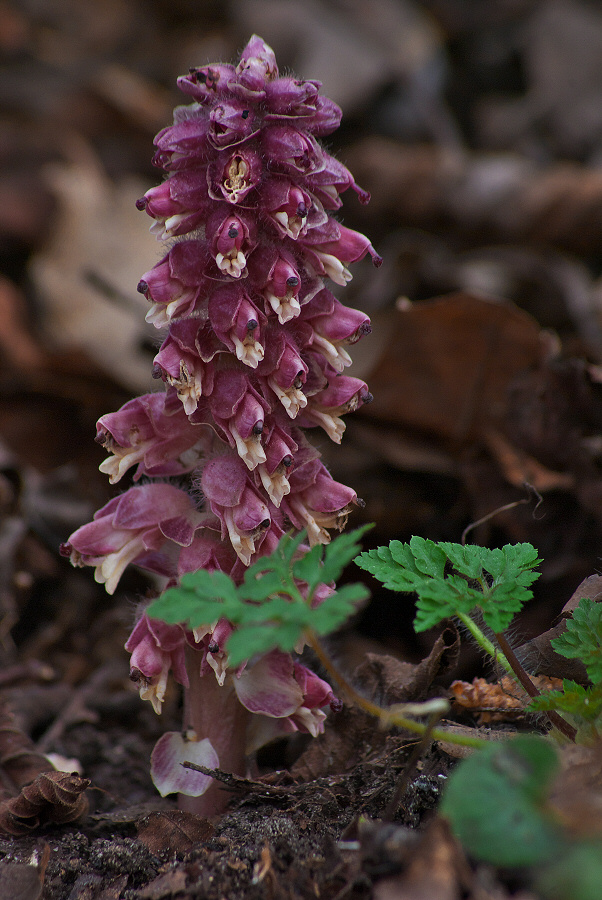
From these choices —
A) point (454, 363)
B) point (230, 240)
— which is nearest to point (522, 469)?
point (454, 363)

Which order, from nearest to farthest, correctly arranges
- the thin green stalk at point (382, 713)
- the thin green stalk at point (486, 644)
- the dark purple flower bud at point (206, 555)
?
the thin green stalk at point (382, 713)
the thin green stalk at point (486, 644)
the dark purple flower bud at point (206, 555)

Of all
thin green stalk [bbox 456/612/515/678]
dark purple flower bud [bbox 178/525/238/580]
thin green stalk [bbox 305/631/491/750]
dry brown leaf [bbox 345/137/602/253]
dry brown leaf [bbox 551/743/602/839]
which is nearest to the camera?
dry brown leaf [bbox 551/743/602/839]

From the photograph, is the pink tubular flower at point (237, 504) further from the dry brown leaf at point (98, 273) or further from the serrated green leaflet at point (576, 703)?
the dry brown leaf at point (98, 273)

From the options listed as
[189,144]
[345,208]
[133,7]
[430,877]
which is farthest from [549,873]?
[133,7]

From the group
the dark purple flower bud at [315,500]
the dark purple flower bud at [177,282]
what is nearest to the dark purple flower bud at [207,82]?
the dark purple flower bud at [177,282]

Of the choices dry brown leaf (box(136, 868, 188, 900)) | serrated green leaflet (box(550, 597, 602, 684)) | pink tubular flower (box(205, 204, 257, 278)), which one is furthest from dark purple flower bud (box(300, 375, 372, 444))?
dry brown leaf (box(136, 868, 188, 900))

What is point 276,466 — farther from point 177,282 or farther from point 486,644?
point 486,644

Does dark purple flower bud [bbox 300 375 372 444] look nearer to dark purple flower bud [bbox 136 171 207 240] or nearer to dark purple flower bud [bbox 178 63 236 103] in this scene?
dark purple flower bud [bbox 136 171 207 240]
